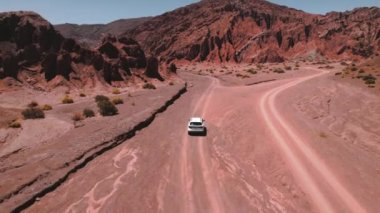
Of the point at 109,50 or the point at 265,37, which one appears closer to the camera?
the point at 109,50

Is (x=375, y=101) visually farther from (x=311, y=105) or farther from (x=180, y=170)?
(x=180, y=170)

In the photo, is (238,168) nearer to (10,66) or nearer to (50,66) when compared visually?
(50,66)

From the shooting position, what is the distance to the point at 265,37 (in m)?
135

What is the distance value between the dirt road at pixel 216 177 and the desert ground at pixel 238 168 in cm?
5

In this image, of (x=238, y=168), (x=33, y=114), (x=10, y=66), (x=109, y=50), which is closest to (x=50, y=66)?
(x=10, y=66)

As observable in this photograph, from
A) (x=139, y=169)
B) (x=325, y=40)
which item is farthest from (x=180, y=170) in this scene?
(x=325, y=40)

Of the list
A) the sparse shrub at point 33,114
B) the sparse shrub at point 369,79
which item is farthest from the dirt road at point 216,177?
the sparse shrub at point 369,79

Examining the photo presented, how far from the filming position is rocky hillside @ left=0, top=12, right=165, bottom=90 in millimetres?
57375

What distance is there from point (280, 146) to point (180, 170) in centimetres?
791

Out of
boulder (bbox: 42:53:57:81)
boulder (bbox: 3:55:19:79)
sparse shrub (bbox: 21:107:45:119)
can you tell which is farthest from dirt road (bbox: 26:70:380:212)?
boulder (bbox: 3:55:19:79)

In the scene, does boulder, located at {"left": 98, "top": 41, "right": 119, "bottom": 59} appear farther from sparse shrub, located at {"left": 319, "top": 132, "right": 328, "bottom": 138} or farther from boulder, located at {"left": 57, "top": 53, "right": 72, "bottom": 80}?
sparse shrub, located at {"left": 319, "top": 132, "right": 328, "bottom": 138}

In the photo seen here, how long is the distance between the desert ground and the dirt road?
0.15 feet

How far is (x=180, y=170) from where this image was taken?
2120 centimetres

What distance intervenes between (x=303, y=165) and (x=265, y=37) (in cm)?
11837
